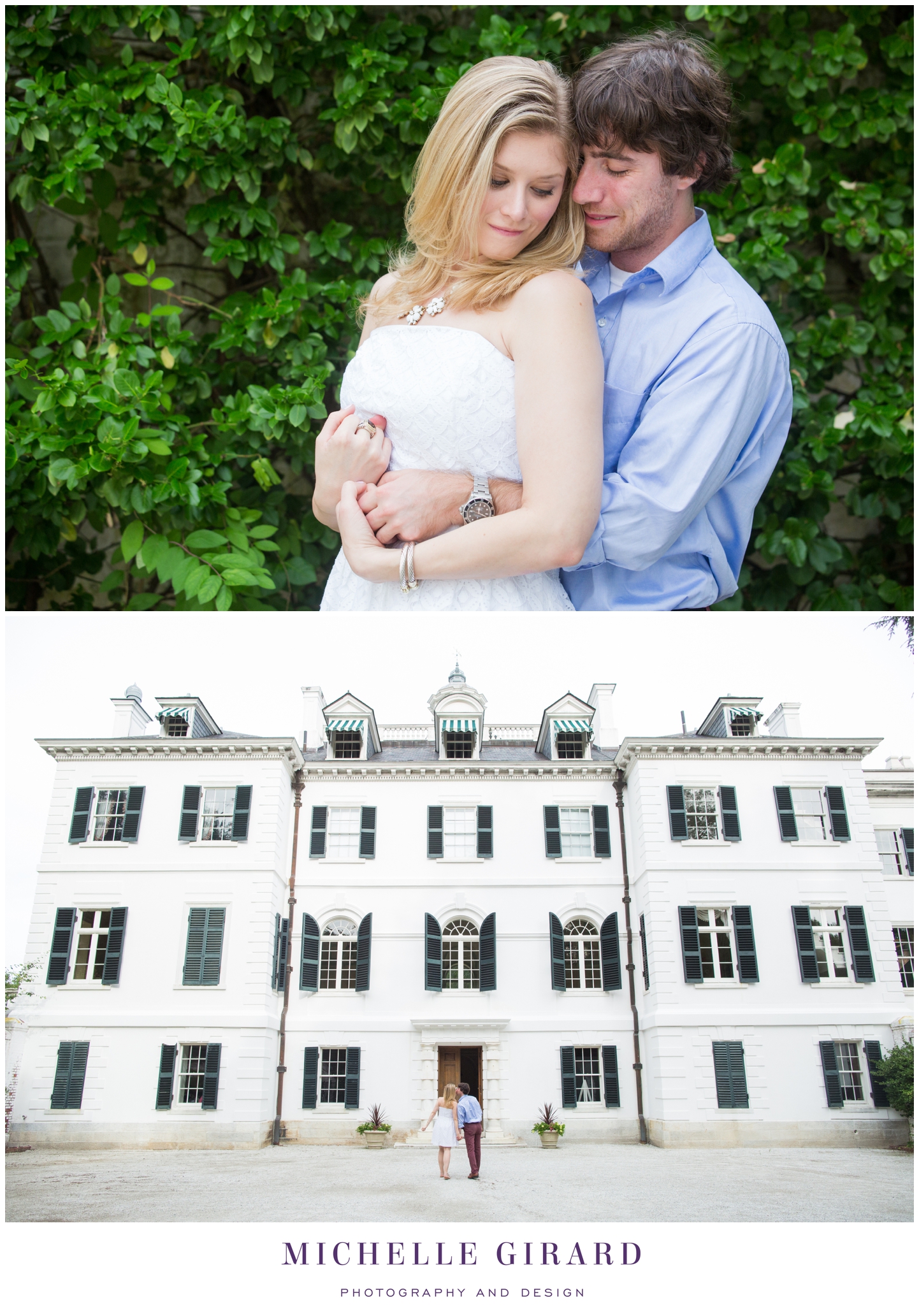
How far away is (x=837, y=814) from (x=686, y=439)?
3.84 feet

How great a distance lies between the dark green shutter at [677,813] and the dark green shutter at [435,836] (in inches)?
23.7

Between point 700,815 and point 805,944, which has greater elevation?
point 700,815

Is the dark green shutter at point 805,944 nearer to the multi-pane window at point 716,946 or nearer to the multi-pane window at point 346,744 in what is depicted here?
the multi-pane window at point 716,946

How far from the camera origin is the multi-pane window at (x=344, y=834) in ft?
7.95

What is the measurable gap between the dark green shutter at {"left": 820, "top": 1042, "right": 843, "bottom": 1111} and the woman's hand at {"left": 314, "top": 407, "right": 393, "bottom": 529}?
1.74 meters

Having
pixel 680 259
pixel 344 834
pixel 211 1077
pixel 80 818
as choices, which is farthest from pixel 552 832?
pixel 680 259

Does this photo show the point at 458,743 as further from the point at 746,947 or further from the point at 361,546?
the point at 746,947

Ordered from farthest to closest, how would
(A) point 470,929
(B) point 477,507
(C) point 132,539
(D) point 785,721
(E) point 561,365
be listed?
(C) point 132,539 < (D) point 785,721 < (A) point 470,929 < (B) point 477,507 < (E) point 561,365

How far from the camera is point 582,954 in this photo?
232 centimetres

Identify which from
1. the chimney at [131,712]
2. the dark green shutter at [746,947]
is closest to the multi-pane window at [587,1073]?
the dark green shutter at [746,947]

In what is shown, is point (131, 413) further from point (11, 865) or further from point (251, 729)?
point (11, 865)

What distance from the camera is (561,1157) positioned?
2.21 metres

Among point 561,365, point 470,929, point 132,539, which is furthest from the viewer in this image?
point 132,539

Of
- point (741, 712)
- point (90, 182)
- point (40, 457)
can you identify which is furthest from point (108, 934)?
point (90, 182)
